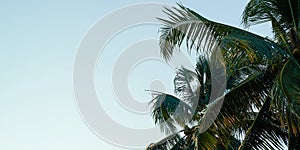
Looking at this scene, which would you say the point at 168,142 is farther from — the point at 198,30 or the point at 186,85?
the point at 198,30

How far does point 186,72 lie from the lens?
15977 mm

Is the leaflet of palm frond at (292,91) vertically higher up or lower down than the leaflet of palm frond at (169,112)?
lower down

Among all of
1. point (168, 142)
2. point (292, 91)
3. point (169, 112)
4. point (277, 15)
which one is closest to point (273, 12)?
point (277, 15)

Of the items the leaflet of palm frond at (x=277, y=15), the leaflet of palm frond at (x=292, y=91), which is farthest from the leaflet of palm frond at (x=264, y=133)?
the leaflet of palm frond at (x=277, y=15)

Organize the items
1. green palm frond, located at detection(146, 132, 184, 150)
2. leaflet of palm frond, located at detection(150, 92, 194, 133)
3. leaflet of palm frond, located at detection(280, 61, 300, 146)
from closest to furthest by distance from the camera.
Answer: leaflet of palm frond, located at detection(280, 61, 300, 146) < leaflet of palm frond, located at detection(150, 92, 194, 133) < green palm frond, located at detection(146, 132, 184, 150)

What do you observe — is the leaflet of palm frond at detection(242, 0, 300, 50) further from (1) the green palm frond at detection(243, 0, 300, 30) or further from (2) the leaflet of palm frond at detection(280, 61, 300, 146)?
(2) the leaflet of palm frond at detection(280, 61, 300, 146)

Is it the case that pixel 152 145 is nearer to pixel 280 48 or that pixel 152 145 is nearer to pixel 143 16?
pixel 143 16

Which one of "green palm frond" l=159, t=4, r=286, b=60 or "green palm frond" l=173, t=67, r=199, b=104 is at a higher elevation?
"green palm frond" l=173, t=67, r=199, b=104

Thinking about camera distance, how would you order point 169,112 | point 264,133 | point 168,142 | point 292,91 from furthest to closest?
1. point 168,142
2. point 169,112
3. point 264,133
4. point 292,91

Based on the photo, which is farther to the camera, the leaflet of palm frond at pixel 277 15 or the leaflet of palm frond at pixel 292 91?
the leaflet of palm frond at pixel 277 15

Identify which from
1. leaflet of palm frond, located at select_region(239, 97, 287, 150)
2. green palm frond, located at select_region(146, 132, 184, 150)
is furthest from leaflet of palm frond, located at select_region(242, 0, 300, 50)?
green palm frond, located at select_region(146, 132, 184, 150)

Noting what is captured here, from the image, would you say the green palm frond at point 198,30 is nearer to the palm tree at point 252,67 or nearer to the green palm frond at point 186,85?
the palm tree at point 252,67

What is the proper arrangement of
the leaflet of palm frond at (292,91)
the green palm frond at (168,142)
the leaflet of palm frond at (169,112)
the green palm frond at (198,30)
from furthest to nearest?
the green palm frond at (168,142) → the leaflet of palm frond at (169,112) → the green palm frond at (198,30) → the leaflet of palm frond at (292,91)

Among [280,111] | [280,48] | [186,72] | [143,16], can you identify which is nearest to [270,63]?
[280,48]
